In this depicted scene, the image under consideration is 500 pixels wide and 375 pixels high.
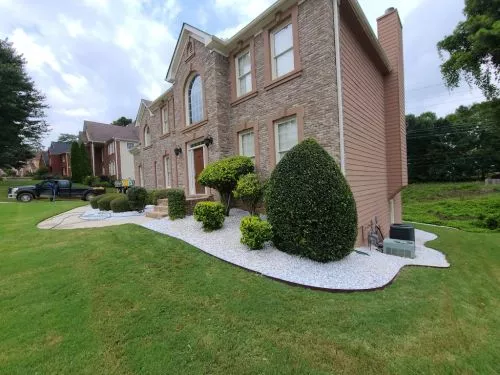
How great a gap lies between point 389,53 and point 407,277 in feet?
28.5

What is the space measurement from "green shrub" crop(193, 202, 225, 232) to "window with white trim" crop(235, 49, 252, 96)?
14.4ft

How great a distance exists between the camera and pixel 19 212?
11.6 m

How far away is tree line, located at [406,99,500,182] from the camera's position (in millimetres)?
33000

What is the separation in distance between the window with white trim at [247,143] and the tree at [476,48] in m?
10.5

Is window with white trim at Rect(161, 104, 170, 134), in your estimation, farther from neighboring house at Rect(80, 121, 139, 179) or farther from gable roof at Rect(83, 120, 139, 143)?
gable roof at Rect(83, 120, 139, 143)

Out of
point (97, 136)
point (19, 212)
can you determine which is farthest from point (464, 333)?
point (97, 136)

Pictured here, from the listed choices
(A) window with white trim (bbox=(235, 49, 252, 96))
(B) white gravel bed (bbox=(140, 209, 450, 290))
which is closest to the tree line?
(A) window with white trim (bbox=(235, 49, 252, 96))

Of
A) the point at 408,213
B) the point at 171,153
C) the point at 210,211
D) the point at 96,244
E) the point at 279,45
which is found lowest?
the point at 408,213

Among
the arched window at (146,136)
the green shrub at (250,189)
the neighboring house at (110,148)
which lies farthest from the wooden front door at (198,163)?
the neighboring house at (110,148)

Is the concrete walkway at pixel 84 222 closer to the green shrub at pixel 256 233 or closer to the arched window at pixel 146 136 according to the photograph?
the green shrub at pixel 256 233

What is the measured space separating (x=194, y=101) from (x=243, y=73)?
2.97m

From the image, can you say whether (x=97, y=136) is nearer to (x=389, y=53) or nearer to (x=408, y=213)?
(x=389, y=53)

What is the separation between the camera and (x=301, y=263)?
5.13 m

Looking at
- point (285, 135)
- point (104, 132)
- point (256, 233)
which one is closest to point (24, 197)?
point (104, 132)
